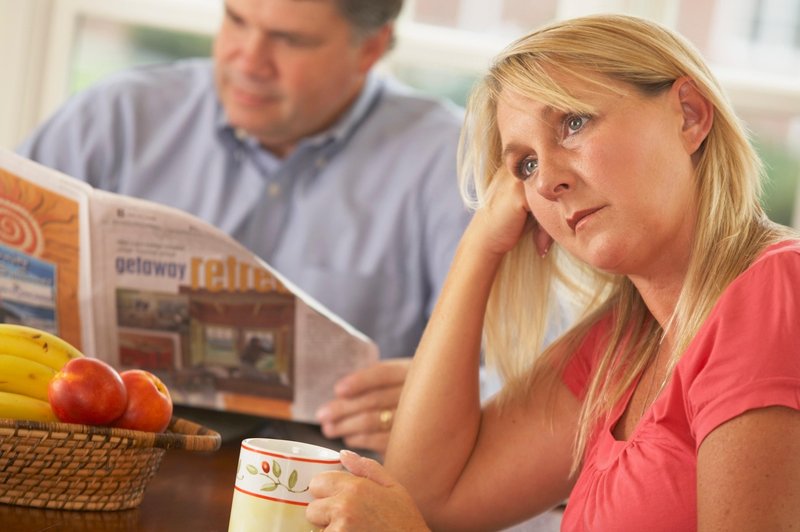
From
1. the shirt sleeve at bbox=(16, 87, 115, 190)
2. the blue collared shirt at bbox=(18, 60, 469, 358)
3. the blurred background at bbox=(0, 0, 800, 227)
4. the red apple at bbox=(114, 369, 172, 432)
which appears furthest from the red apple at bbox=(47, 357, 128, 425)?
the blurred background at bbox=(0, 0, 800, 227)

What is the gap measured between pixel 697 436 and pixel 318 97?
1.55 metres

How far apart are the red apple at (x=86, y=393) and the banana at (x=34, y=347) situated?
0.25 ft

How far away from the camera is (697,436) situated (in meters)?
1.00

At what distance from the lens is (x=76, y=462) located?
1061 millimetres

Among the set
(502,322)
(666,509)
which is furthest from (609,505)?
(502,322)

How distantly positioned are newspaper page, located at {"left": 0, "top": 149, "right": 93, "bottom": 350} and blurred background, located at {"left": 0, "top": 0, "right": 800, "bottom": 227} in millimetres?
1378

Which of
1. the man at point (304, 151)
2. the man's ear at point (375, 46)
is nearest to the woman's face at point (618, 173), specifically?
the man at point (304, 151)

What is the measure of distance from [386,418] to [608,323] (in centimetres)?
40

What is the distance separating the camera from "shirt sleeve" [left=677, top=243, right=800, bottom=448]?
37.5 inches

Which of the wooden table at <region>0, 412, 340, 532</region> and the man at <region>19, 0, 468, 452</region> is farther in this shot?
the man at <region>19, 0, 468, 452</region>

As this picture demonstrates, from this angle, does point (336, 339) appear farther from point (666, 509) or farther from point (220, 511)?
point (666, 509)

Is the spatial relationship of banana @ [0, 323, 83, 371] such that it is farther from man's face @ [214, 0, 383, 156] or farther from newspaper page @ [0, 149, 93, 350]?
man's face @ [214, 0, 383, 156]

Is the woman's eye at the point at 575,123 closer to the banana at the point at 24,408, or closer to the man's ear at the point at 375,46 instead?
the banana at the point at 24,408

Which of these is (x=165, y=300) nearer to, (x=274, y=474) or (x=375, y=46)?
(x=274, y=474)
